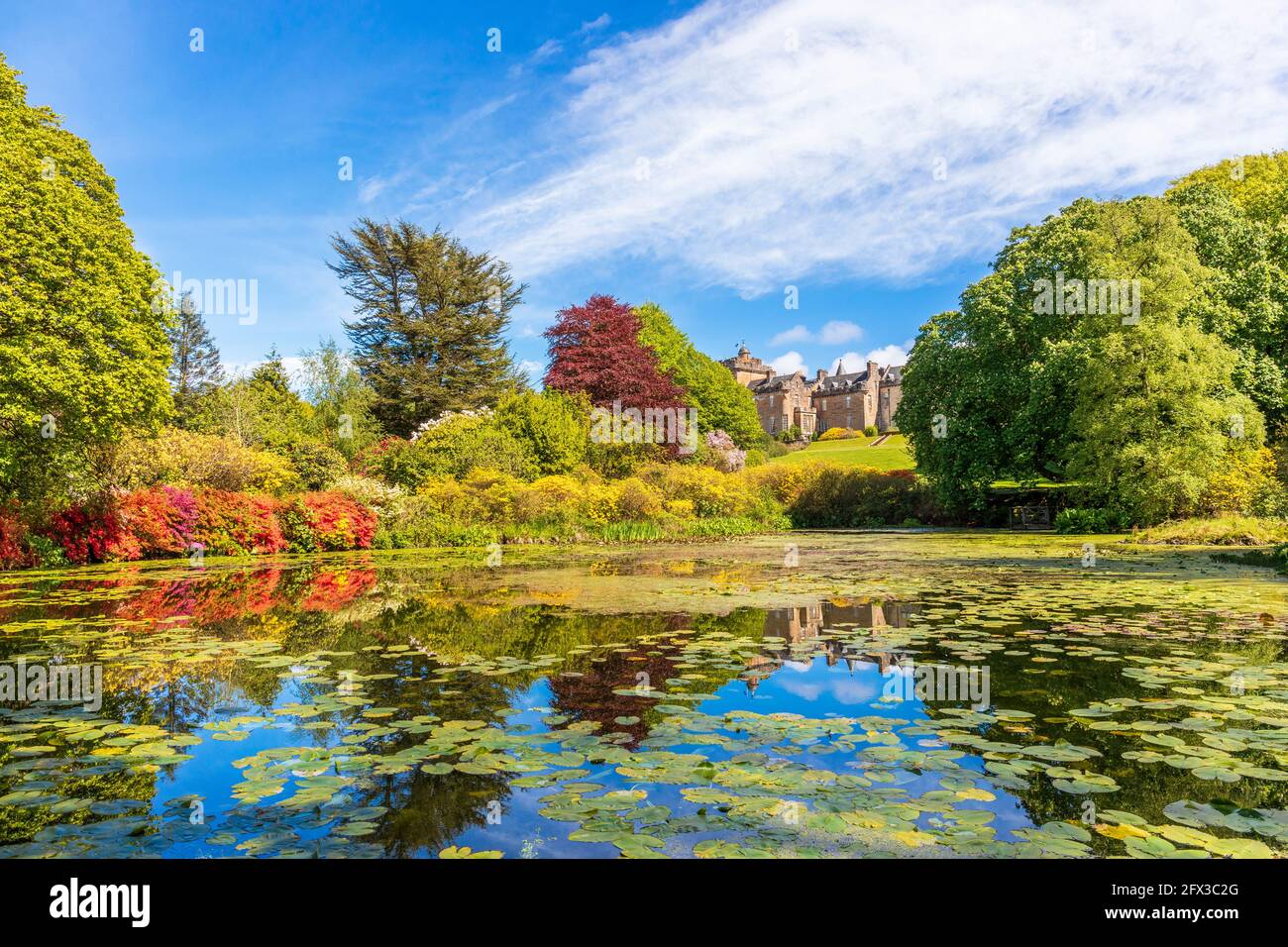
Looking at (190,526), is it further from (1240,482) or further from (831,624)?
(1240,482)

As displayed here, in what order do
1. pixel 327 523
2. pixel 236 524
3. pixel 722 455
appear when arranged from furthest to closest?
pixel 722 455 → pixel 327 523 → pixel 236 524

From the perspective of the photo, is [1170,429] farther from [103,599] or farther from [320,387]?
[320,387]

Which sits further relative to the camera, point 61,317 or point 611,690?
point 61,317

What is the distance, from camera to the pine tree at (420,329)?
3581 cm

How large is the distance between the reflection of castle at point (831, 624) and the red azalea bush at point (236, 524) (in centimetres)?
1532

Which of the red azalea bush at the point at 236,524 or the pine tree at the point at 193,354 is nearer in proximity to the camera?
the red azalea bush at the point at 236,524

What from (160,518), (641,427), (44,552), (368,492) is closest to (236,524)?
(160,518)

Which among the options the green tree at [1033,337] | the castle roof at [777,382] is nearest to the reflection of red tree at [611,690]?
the green tree at [1033,337]

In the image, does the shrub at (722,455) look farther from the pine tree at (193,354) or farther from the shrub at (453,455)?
the pine tree at (193,354)

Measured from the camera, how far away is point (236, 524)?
19031mm

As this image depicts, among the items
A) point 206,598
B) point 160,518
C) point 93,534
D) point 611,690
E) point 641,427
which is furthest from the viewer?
point 641,427

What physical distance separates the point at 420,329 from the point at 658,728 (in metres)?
34.5
